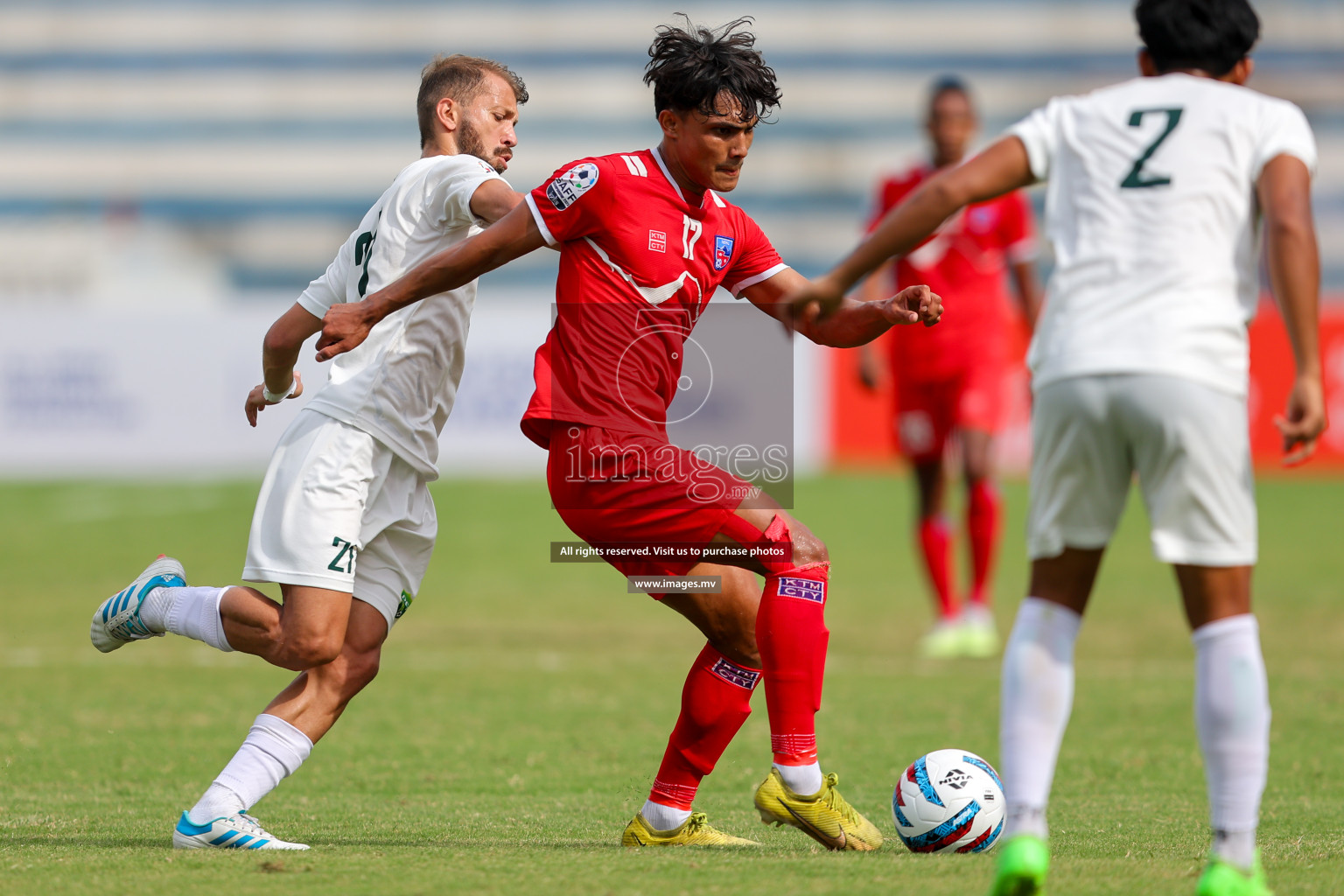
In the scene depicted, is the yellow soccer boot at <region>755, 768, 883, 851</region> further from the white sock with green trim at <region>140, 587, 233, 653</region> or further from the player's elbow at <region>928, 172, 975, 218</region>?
the player's elbow at <region>928, 172, 975, 218</region>

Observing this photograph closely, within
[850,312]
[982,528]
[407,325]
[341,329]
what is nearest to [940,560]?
[982,528]

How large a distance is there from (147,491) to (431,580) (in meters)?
7.41

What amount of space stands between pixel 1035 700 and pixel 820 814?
3.60 ft

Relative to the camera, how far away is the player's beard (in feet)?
15.5

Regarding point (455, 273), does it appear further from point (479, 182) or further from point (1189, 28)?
point (1189, 28)

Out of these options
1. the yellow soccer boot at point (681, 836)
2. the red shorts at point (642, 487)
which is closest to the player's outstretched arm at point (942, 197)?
the red shorts at point (642, 487)

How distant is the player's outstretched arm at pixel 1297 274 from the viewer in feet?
10.3

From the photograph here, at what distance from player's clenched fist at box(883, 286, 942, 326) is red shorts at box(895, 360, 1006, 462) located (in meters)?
5.16

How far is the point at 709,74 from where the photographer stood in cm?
426

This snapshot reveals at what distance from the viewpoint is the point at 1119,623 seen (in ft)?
32.9

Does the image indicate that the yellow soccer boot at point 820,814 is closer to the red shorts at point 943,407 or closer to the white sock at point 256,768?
the white sock at point 256,768

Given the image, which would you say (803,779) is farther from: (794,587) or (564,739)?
(564,739)

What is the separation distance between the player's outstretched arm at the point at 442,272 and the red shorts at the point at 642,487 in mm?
491

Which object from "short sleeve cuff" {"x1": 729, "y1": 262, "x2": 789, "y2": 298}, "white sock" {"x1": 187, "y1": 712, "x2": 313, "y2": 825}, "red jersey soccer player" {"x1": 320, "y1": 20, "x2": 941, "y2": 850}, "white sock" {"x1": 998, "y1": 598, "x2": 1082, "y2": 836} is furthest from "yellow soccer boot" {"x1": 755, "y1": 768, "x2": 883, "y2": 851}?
"short sleeve cuff" {"x1": 729, "y1": 262, "x2": 789, "y2": 298}
